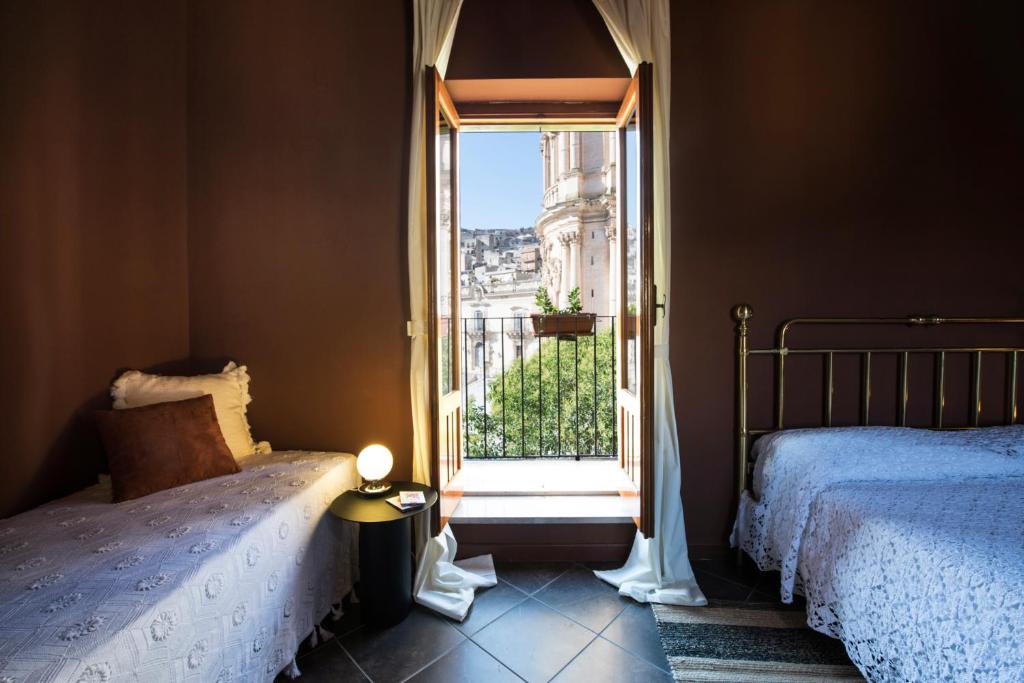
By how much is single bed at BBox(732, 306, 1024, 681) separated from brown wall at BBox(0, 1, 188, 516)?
2.85 metres

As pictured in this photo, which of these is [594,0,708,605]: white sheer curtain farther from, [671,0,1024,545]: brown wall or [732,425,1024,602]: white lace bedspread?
[732,425,1024,602]: white lace bedspread

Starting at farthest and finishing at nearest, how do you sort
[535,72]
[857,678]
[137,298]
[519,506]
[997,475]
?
1. [519,506]
2. [535,72]
3. [137,298]
4. [997,475]
5. [857,678]

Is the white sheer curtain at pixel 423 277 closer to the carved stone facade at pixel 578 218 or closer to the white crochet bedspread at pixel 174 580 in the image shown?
the white crochet bedspread at pixel 174 580

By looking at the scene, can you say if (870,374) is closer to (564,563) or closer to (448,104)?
(564,563)

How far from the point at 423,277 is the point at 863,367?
2267 millimetres

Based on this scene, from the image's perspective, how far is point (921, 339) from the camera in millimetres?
2447

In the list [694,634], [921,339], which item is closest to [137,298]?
[694,634]

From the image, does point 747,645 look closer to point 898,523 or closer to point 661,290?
point 898,523

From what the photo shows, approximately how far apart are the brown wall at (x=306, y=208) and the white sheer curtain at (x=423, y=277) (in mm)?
221

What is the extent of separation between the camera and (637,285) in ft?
7.34

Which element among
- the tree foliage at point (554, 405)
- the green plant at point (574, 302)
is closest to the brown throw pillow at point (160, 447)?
the green plant at point (574, 302)

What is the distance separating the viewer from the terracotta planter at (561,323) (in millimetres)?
3236

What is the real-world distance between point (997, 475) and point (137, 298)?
3638mm

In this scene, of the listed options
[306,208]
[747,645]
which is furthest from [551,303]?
[747,645]
